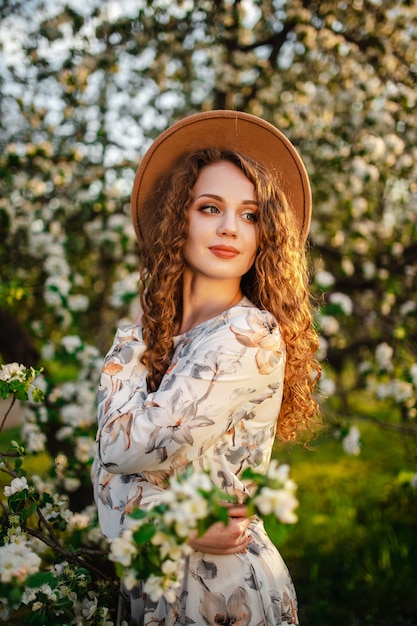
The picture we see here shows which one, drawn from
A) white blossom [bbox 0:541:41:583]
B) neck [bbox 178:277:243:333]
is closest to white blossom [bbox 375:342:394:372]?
neck [bbox 178:277:243:333]

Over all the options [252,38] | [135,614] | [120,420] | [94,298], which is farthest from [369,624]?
[252,38]

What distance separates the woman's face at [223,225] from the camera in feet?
5.59

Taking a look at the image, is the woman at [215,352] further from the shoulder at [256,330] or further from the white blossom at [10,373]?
the white blossom at [10,373]

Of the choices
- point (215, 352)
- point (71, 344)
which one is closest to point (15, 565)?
point (215, 352)

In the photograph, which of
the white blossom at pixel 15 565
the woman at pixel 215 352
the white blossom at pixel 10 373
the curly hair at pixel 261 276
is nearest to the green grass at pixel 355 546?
the curly hair at pixel 261 276

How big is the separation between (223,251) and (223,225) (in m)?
0.08

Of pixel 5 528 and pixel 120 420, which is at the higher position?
pixel 120 420

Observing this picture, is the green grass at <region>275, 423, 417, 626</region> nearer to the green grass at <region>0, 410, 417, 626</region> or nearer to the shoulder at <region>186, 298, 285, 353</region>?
the green grass at <region>0, 410, 417, 626</region>

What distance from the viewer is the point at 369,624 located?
9.08ft

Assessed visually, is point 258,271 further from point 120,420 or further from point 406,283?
point 406,283

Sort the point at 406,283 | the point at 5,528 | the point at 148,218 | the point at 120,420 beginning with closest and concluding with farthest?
the point at 120,420 < the point at 5,528 < the point at 148,218 < the point at 406,283

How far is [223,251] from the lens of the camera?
1704 millimetres

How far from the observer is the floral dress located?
1378 mm

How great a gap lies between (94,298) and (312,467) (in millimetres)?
2532
